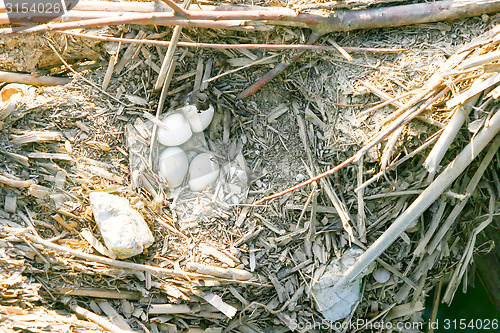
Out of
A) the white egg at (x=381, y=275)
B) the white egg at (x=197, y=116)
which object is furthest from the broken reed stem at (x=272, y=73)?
the white egg at (x=381, y=275)

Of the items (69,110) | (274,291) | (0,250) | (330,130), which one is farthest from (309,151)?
(0,250)

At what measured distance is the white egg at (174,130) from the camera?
7.51 ft

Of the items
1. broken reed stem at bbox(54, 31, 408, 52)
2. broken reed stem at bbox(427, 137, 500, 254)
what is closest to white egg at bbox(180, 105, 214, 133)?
broken reed stem at bbox(54, 31, 408, 52)

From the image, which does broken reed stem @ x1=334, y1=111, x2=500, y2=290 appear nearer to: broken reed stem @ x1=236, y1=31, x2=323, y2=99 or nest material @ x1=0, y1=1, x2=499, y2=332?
nest material @ x1=0, y1=1, x2=499, y2=332

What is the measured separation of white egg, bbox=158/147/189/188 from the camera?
89.9 inches

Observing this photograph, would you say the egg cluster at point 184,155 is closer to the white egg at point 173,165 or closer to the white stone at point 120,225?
the white egg at point 173,165

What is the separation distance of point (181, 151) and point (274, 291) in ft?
2.29

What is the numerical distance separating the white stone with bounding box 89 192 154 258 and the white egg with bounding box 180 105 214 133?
0.45 metres

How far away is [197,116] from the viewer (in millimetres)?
2326

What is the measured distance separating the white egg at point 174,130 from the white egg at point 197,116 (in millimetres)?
28

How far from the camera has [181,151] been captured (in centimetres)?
233

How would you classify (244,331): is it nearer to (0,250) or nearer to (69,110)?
(0,250)

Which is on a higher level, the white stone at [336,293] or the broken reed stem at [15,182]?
the broken reed stem at [15,182]

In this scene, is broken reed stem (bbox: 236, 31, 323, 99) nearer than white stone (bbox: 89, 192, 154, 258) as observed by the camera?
No
